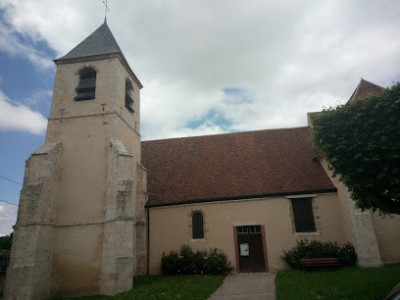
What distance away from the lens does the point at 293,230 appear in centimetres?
1406

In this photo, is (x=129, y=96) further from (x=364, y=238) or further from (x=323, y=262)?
(x=364, y=238)

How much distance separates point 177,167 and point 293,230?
7509mm

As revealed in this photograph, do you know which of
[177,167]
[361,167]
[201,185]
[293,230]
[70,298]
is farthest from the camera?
[177,167]

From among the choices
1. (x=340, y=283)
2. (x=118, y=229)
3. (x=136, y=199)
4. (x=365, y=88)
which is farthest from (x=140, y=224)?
(x=365, y=88)

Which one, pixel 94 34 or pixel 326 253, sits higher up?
pixel 94 34

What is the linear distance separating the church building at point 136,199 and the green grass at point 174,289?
0.73m

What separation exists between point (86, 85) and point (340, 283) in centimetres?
1410

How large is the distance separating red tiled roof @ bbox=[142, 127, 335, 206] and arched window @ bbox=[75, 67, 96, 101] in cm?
562

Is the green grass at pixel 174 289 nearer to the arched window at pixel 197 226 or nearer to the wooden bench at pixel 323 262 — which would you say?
the arched window at pixel 197 226

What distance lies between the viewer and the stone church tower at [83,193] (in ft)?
34.4

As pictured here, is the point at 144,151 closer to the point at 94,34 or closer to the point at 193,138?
the point at 193,138

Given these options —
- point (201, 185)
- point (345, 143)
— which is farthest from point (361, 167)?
point (201, 185)

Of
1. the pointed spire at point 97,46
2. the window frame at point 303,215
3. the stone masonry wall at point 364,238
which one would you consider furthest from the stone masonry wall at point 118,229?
the stone masonry wall at point 364,238

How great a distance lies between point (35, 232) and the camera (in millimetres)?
10703
